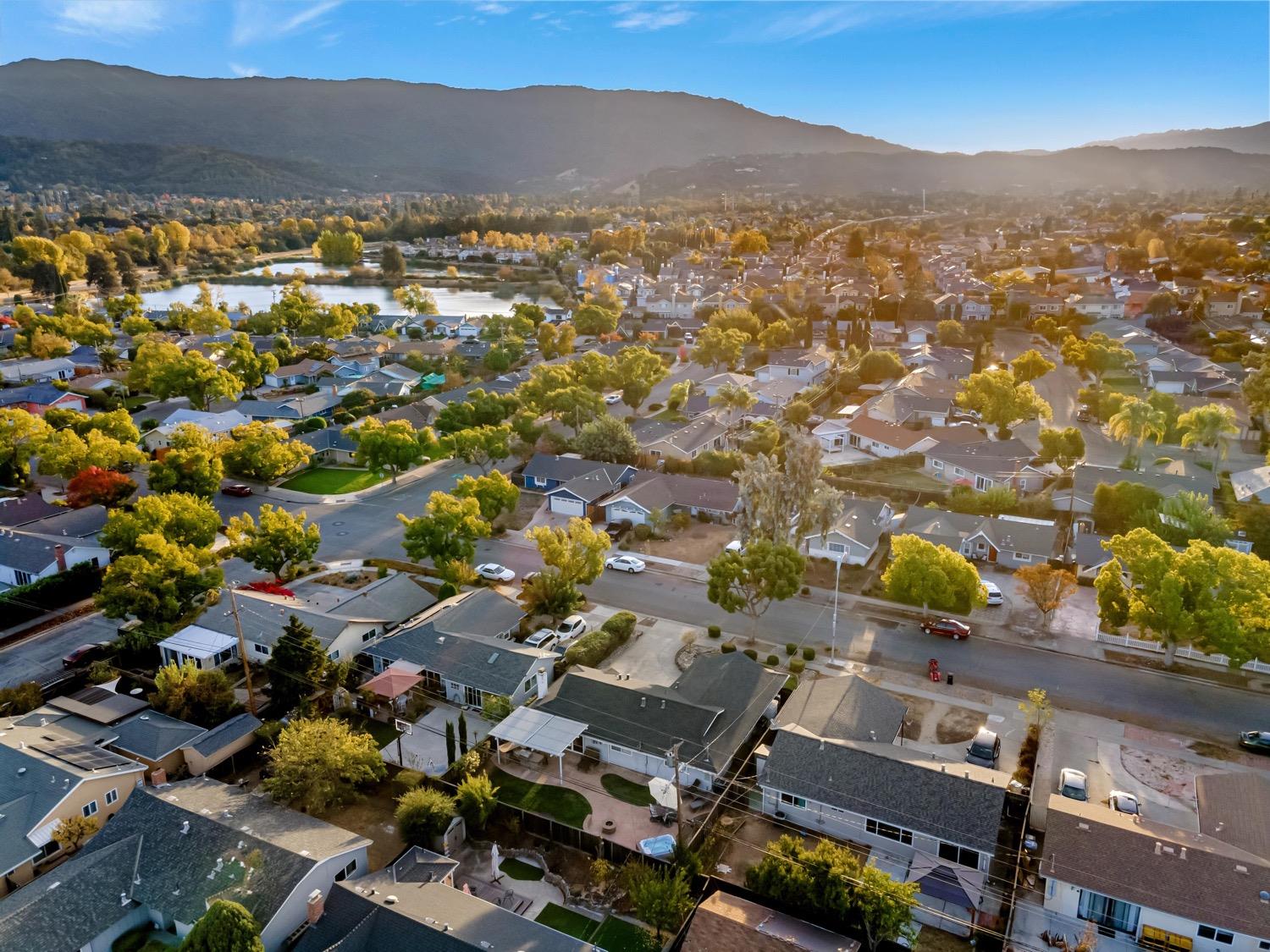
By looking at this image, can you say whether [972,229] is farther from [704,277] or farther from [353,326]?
[353,326]

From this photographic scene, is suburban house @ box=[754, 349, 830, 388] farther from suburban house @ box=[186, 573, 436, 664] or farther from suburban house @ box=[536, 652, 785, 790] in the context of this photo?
suburban house @ box=[536, 652, 785, 790]

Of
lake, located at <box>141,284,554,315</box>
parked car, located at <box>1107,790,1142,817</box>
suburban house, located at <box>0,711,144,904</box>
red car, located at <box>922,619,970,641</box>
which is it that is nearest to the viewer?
suburban house, located at <box>0,711,144,904</box>

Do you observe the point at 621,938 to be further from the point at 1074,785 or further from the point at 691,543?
the point at 691,543

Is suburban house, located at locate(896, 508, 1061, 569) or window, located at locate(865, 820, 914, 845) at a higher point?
suburban house, located at locate(896, 508, 1061, 569)

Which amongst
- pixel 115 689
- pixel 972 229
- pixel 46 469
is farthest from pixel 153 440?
pixel 972 229

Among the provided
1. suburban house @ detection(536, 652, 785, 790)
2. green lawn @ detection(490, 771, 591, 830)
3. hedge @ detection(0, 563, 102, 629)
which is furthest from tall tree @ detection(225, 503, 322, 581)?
green lawn @ detection(490, 771, 591, 830)

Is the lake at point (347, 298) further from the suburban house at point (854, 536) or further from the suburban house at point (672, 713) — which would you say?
the suburban house at point (672, 713)
